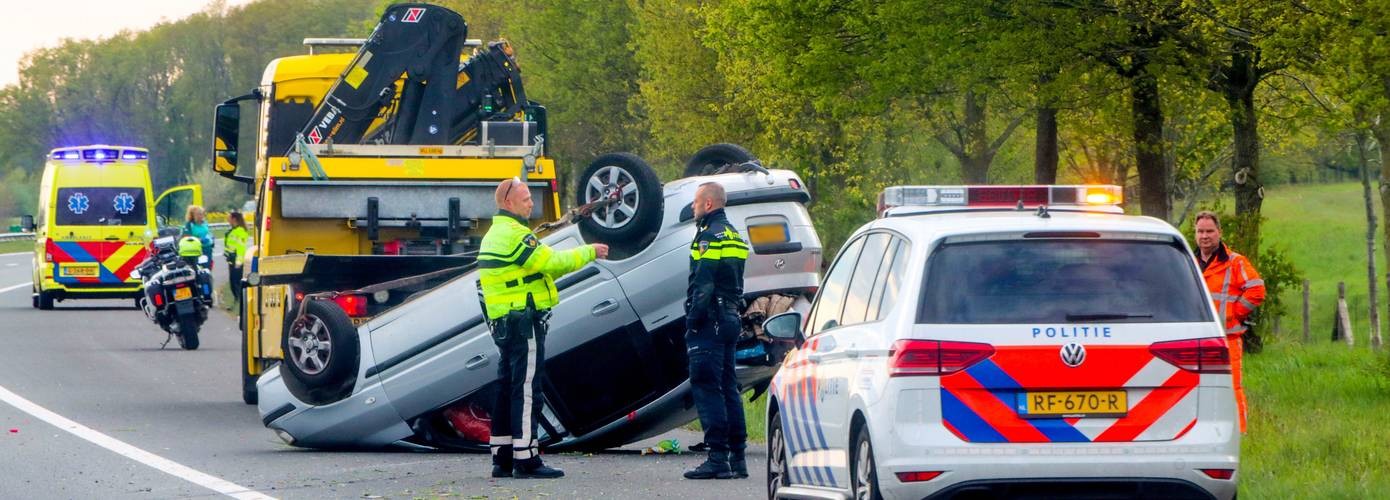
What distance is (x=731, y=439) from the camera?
35.4ft

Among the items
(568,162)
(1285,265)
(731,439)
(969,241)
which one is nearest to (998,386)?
(969,241)

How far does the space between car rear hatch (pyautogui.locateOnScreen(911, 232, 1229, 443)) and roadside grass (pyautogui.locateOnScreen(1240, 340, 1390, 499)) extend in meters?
2.46

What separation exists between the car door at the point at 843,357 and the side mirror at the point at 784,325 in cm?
29

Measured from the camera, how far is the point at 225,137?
58.6 ft

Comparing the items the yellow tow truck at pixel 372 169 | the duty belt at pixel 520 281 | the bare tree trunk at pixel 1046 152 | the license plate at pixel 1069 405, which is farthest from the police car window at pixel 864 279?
the bare tree trunk at pixel 1046 152

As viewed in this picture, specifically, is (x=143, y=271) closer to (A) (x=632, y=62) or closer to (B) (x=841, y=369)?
(B) (x=841, y=369)

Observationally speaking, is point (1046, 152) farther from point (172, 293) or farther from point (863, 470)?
point (863, 470)

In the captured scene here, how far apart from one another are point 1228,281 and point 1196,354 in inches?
155

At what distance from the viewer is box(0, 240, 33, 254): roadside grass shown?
7153 centimetres

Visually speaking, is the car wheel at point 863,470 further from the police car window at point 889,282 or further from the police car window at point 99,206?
the police car window at point 99,206

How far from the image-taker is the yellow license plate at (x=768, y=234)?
11461mm

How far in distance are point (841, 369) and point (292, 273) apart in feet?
20.8

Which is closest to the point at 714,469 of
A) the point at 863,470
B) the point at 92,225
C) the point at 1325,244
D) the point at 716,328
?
the point at 716,328

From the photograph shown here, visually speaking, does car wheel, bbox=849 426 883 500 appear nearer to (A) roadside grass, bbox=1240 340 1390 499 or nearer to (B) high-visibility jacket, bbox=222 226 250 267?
(A) roadside grass, bbox=1240 340 1390 499
